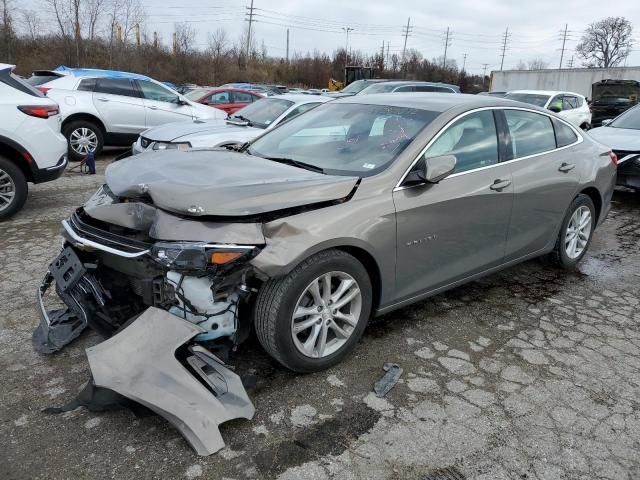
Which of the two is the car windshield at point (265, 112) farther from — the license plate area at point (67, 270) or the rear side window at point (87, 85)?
the license plate area at point (67, 270)

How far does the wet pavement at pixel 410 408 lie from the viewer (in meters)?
2.38

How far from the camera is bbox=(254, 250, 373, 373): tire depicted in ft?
9.05

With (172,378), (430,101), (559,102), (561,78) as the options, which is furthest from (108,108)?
(561,78)

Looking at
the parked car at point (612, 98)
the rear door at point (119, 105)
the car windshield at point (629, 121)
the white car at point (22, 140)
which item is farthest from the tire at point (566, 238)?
the parked car at point (612, 98)

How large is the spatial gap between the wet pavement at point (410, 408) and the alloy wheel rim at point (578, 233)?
2.43ft

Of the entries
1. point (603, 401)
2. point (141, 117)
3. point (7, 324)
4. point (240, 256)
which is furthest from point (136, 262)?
point (141, 117)

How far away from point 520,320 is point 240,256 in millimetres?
2401

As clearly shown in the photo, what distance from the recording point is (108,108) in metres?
9.99

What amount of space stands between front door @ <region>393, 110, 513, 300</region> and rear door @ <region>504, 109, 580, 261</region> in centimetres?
17

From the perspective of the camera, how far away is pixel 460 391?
3002mm

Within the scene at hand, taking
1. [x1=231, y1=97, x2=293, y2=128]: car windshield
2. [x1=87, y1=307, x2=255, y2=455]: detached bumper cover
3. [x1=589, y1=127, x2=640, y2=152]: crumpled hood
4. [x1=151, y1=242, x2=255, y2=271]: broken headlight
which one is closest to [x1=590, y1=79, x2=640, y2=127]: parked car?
[x1=589, y1=127, x2=640, y2=152]: crumpled hood

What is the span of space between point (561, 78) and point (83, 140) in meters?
24.4

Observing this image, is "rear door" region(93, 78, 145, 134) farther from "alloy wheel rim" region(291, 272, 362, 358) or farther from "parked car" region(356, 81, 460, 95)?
"alloy wheel rim" region(291, 272, 362, 358)

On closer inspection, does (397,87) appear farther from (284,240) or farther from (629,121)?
(284,240)
